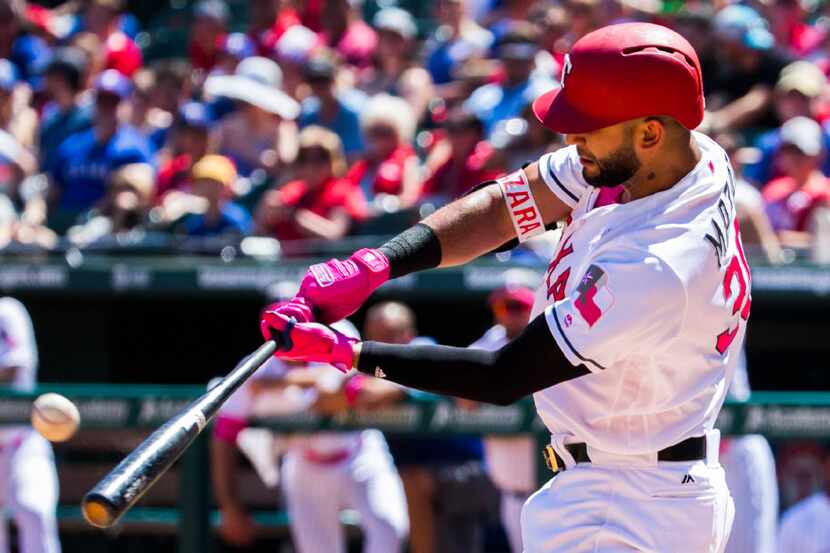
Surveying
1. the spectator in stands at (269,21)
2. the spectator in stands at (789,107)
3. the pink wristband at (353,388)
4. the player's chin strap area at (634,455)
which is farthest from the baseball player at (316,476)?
the spectator in stands at (269,21)

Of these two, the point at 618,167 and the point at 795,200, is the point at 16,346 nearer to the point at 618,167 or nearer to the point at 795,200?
the point at 795,200

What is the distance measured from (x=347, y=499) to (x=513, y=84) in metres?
2.61

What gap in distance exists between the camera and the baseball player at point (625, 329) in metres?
2.76

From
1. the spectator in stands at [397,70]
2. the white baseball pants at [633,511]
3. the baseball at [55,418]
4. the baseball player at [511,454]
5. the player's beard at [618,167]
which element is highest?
the player's beard at [618,167]

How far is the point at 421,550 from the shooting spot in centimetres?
588

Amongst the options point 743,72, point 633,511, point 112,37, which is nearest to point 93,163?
point 112,37

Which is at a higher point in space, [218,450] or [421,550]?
[218,450]

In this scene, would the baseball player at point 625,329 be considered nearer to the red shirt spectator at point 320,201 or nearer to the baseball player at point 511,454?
the baseball player at point 511,454

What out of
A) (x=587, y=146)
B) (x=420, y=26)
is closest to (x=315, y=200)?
(x=420, y=26)

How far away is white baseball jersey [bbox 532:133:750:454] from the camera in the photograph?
2.73 metres

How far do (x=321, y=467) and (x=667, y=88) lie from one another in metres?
3.43

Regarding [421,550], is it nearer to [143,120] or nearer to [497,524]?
[497,524]

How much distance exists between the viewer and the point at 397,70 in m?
8.56

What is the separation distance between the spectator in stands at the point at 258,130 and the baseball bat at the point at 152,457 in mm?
5009
